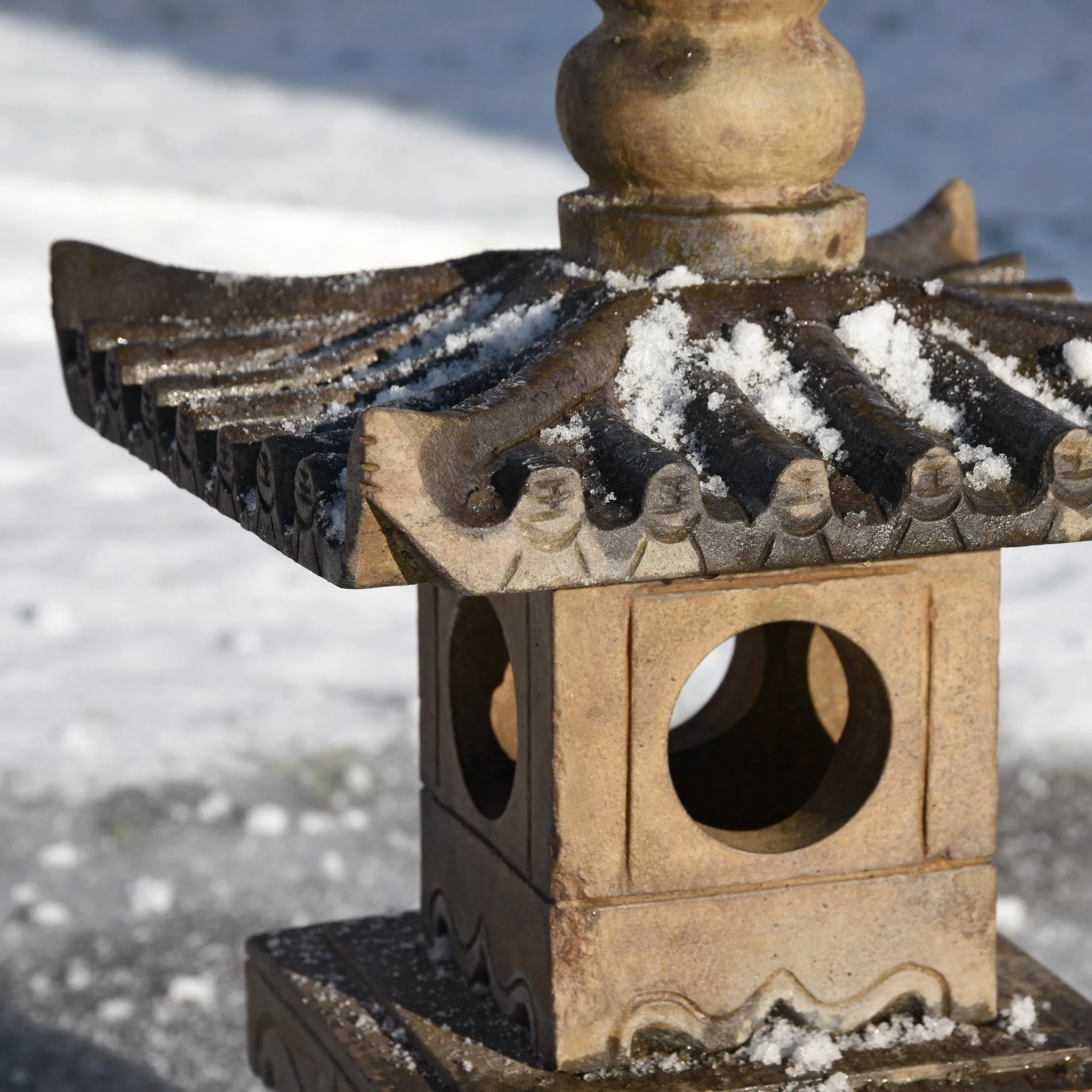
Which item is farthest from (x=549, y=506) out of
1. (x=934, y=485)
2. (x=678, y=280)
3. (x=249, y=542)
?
(x=249, y=542)

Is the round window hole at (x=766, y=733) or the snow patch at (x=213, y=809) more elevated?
the round window hole at (x=766, y=733)

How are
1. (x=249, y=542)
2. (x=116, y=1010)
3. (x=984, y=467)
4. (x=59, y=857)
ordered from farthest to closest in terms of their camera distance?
(x=249, y=542)
(x=59, y=857)
(x=116, y=1010)
(x=984, y=467)

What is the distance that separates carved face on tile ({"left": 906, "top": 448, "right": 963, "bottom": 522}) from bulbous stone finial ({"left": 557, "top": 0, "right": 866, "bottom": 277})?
1.26 feet

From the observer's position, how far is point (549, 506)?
1458 millimetres

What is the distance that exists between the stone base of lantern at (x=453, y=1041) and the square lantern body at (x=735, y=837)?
39 mm

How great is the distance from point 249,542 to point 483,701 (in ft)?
11.8

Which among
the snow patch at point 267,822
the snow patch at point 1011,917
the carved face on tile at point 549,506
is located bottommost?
the snow patch at point 1011,917

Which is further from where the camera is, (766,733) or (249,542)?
(249,542)

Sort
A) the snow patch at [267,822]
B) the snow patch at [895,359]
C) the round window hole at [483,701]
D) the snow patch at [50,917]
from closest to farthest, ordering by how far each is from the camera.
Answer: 1. the snow patch at [895,359]
2. the round window hole at [483,701]
3. the snow patch at [50,917]
4. the snow patch at [267,822]

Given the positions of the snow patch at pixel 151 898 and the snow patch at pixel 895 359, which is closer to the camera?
the snow patch at pixel 895 359

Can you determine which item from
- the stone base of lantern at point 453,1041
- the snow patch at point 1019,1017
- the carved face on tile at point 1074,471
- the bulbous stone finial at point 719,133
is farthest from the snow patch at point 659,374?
the snow patch at point 1019,1017

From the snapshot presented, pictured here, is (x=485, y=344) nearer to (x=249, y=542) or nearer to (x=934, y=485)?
(x=934, y=485)

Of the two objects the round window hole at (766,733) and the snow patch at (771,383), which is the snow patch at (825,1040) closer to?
the round window hole at (766,733)

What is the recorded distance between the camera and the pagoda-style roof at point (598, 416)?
1476 millimetres
